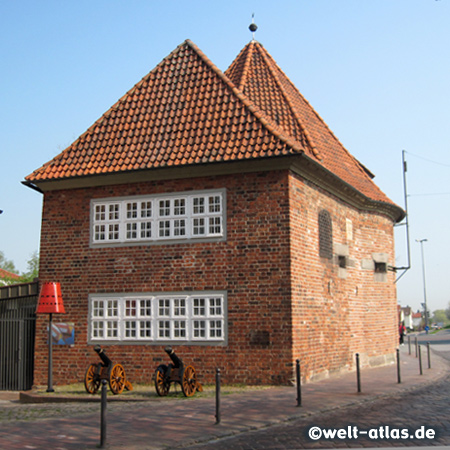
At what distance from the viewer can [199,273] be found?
54.5ft

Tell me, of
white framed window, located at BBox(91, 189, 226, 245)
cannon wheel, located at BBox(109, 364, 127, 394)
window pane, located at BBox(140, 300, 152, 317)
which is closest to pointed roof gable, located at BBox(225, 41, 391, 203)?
white framed window, located at BBox(91, 189, 226, 245)

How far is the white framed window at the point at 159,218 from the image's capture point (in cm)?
1681

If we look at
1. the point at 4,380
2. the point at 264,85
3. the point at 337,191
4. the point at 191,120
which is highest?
the point at 264,85

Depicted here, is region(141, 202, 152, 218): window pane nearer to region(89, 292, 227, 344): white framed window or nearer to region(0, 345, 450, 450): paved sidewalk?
region(89, 292, 227, 344): white framed window

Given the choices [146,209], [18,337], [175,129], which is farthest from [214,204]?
[18,337]

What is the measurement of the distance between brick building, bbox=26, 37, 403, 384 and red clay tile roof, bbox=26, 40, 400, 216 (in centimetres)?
5

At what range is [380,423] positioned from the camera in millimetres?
9875

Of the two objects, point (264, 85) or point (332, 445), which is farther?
point (264, 85)

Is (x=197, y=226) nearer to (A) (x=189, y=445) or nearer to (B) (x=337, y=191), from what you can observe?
(B) (x=337, y=191)

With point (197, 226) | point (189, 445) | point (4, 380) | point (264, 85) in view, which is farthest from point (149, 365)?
point (264, 85)

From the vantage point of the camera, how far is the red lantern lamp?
16.9 meters

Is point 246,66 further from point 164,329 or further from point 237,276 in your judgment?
point 164,329

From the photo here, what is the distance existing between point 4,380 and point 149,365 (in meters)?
5.41

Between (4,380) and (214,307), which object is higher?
(214,307)
